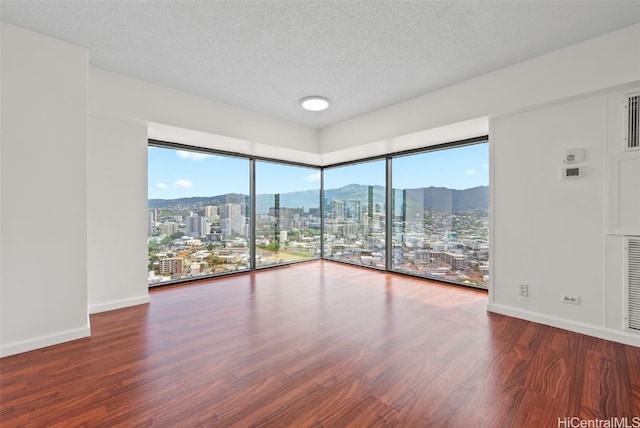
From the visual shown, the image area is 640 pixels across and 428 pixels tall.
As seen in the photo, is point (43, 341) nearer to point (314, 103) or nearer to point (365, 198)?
point (314, 103)

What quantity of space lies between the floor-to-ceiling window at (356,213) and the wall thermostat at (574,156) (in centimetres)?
287

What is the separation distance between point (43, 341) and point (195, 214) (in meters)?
2.56

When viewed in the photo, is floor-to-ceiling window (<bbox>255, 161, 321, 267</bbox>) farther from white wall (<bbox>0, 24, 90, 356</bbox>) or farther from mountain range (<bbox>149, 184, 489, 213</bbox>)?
white wall (<bbox>0, 24, 90, 356</bbox>)

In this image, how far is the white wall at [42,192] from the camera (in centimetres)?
225

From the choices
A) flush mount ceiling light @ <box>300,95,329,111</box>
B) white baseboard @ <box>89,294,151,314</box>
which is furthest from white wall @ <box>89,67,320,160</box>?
white baseboard @ <box>89,294,151,314</box>

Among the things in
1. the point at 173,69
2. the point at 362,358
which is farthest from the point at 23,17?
the point at 362,358

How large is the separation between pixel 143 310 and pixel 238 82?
2.98 m

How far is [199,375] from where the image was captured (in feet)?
6.34

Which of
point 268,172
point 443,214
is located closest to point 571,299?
point 443,214

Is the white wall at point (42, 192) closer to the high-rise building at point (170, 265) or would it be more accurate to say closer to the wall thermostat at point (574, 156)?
the high-rise building at point (170, 265)

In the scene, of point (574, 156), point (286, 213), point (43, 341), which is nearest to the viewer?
point (43, 341)

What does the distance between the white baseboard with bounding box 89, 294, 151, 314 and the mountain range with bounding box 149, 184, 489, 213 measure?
142 centimetres

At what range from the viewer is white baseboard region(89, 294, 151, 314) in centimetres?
311

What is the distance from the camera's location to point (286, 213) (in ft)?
19.5
